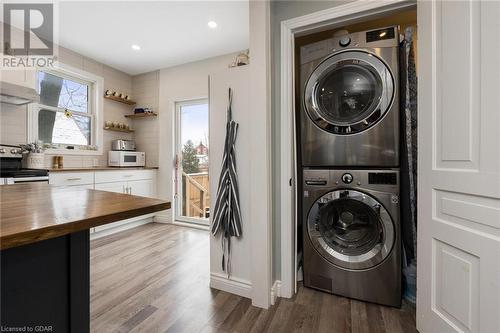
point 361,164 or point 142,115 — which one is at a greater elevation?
point 142,115

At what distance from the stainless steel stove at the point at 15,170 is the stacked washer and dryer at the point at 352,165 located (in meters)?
2.61

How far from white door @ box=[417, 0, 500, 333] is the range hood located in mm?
3508

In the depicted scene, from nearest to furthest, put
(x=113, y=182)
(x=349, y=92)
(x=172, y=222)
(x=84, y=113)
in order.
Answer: (x=349, y=92) < (x=113, y=182) < (x=84, y=113) < (x=172, y=222)

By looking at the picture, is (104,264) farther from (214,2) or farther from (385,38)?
(385,38)

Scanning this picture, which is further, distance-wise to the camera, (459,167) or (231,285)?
(231,285)

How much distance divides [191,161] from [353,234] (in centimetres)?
281

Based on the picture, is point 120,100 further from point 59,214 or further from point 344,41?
point 59,214

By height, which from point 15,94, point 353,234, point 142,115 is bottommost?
point 353,234

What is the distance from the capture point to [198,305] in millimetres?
1623

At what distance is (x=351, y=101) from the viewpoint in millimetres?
1700

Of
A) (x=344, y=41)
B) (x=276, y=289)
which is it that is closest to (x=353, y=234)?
(x=276, y=289)

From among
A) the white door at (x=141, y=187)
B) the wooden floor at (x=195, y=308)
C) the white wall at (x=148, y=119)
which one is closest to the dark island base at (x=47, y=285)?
the wooden floor at (x=195, y=308)

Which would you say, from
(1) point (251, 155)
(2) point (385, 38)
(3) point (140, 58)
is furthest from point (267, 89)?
(3) point (140, 58)

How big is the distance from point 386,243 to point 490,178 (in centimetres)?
78
